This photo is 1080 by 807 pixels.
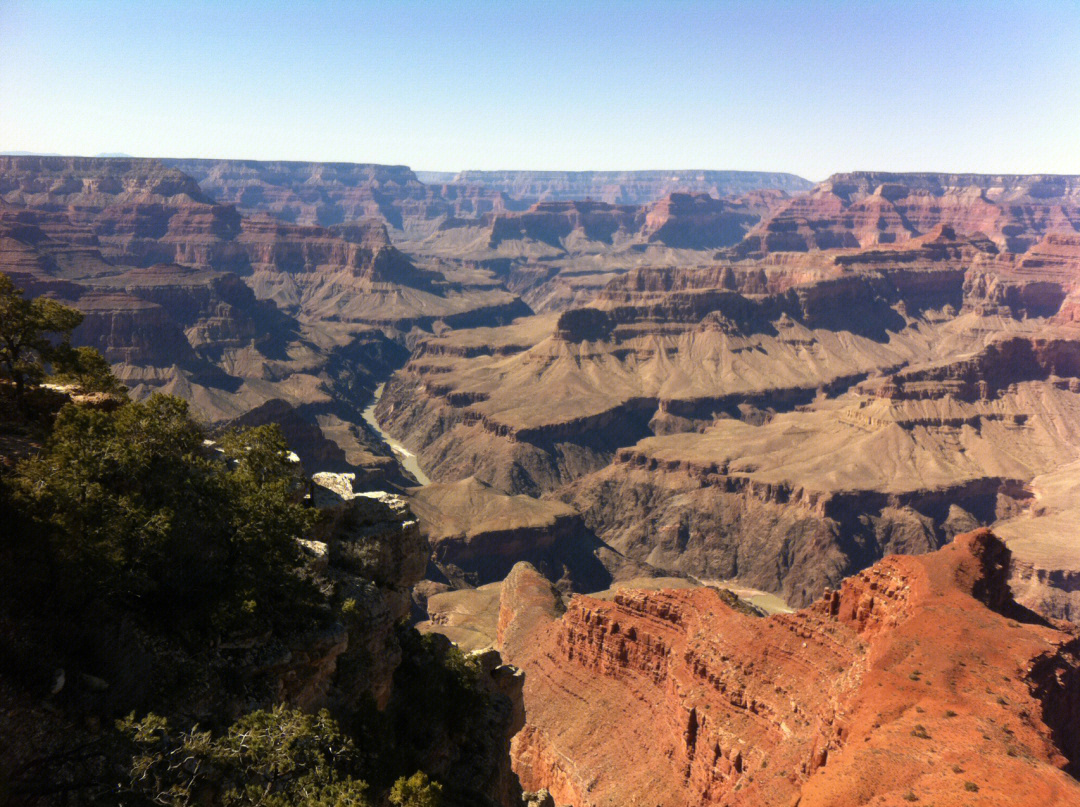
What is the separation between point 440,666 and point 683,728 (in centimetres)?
2385

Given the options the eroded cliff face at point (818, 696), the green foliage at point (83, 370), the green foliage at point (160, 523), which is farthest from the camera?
the green foliage at point (83, 370)

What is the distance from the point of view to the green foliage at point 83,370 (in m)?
37.5

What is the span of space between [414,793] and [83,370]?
27.3m

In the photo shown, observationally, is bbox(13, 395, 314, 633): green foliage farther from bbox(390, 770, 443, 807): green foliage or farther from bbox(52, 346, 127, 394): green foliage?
bbox(52, 346, 127, 394): green foliage

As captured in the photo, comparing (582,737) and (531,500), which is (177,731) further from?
(531,500)

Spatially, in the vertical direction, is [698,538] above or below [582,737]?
below

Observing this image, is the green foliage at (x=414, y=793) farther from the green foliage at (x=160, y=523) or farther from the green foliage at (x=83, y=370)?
the green foliage at (x=83, y=370)

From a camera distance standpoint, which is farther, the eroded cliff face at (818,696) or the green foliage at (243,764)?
the eroded cliff face at (818,696)

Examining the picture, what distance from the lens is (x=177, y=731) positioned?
22.4 meters

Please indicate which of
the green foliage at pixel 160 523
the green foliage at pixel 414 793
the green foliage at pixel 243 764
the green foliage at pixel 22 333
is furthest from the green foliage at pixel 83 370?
the green foliage at pixel 414 793

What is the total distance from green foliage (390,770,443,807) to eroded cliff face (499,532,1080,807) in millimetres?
17951

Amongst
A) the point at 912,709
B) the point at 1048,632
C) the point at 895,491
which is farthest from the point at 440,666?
the point at 895,491

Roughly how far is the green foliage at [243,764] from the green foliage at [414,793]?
338cm

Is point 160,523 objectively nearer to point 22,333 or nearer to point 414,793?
point 414,793
